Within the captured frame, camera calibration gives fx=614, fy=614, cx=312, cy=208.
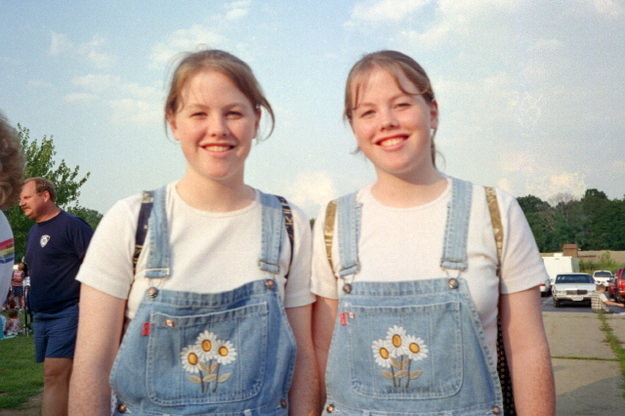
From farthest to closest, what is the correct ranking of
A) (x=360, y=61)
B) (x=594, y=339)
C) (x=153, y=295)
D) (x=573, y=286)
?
(x=573, y=286)
(x=594, y=339)
(x=360, y=61)
(x=153, y=295)

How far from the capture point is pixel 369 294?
2342mm

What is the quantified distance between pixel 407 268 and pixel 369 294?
18cm

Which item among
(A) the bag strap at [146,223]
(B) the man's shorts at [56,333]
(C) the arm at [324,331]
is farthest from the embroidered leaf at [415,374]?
(B) the man's shorts at [56,333]

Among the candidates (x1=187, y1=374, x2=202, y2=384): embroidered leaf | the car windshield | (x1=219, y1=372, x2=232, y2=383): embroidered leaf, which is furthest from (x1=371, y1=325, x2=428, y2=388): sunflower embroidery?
the car windshield

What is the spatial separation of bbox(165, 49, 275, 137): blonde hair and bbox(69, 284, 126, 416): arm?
765mm

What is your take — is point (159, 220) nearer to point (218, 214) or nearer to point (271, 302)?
point (218, 214)

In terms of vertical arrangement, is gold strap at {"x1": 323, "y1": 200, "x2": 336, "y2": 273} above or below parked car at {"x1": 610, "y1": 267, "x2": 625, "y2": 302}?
above

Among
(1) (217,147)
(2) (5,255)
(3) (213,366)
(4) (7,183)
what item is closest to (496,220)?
(1) (217,147)

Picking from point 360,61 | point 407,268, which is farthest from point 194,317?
point 360,61

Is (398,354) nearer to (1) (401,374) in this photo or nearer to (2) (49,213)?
(1) (401,374)

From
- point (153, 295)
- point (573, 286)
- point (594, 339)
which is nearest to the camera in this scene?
point (153, 295)

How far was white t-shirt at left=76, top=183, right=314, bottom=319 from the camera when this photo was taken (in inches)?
87.0

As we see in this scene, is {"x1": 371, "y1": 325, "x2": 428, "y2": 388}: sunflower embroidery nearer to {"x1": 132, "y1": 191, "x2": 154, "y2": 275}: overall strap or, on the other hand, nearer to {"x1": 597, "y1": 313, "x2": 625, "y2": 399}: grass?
{"x1": 132, "y1": 191, "x2": 154, "y2": 275}: overall strap

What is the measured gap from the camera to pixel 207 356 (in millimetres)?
2262
